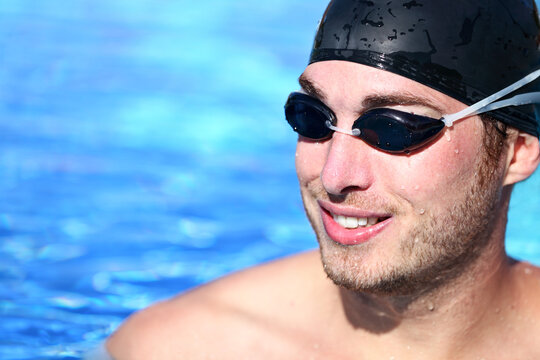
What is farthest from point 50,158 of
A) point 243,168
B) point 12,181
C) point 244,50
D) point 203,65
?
point 244,50

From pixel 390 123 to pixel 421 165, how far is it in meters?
0.18

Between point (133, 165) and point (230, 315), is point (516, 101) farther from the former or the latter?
point (133, 165)

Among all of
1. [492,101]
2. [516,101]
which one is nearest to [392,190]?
[492,101]

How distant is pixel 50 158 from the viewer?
23.3 ft

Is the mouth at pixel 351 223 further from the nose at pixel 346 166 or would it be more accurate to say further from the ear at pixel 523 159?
the ear at pixel 523 159

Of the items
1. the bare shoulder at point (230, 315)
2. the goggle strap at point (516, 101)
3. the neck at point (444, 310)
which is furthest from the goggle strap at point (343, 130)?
the bare shoulder at point (230, 315)

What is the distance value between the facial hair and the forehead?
266 mm

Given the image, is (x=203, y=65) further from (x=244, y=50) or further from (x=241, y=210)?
(x=241, y=210)

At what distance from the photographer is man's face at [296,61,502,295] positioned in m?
2.70

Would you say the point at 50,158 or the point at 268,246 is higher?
the point at 50,158

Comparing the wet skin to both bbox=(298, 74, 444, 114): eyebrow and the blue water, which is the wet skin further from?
the blue water

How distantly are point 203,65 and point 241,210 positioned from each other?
3.79 m

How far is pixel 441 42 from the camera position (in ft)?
9.06

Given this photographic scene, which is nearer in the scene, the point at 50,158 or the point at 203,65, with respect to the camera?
the point at 50,158
